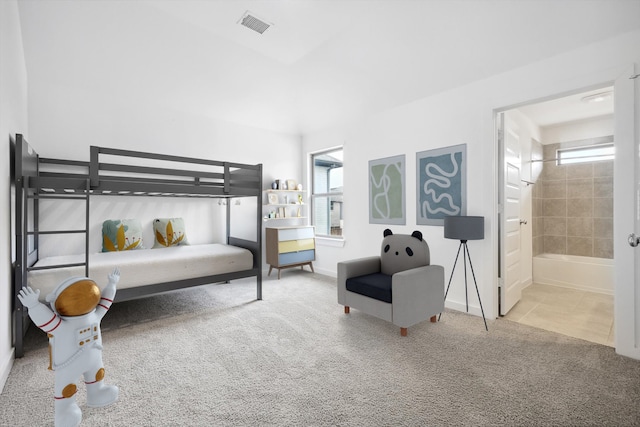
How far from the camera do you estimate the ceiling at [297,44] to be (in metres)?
2.71

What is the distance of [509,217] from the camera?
356cm

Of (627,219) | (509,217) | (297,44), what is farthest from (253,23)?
(627,219)

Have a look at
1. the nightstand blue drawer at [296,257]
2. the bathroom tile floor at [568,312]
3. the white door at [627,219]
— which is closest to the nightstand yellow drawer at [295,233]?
the nightstand blue drawer at [296,257]

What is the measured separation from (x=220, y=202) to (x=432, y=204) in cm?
344

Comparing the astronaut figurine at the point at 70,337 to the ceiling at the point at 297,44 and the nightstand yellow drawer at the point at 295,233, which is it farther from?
the nightstand yellow drawer at the point at 295,233

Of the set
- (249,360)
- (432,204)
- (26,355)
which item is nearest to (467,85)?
(432,204)

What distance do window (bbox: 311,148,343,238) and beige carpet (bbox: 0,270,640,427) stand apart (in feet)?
8.40

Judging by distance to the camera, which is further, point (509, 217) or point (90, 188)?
point (509, 217)

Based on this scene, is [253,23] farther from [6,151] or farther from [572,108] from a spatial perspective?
[572,108]

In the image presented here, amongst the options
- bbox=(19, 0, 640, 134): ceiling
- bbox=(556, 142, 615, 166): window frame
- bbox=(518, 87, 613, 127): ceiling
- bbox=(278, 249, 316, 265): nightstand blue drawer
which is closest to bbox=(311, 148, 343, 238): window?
bbox=(278, 249, 316, 265): nightstand blue drawer

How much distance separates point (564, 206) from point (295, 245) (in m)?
4.84

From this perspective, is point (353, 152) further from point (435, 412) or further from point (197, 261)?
point (435, 412)

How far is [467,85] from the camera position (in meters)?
3.51

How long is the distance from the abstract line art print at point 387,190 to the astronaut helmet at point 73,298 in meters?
3.57
